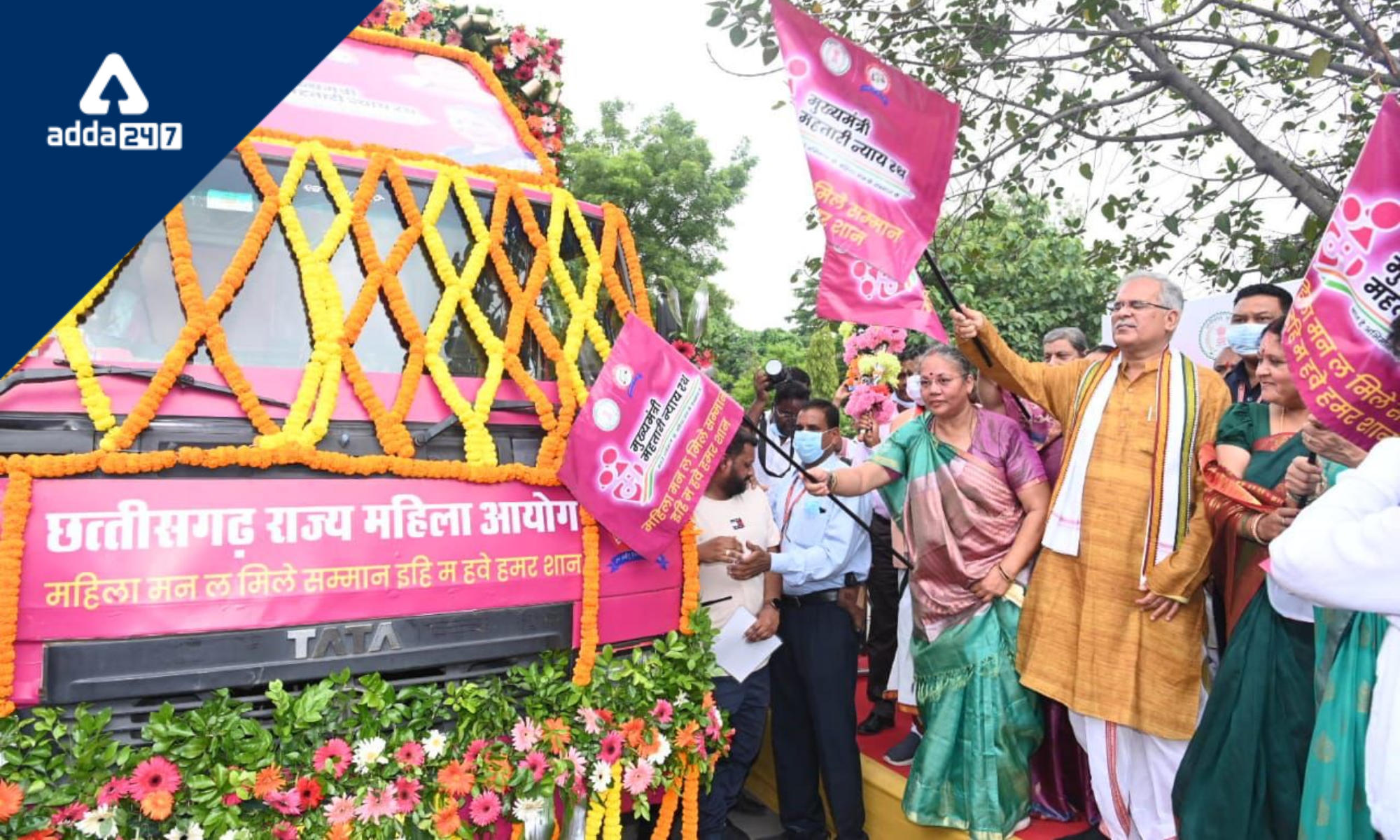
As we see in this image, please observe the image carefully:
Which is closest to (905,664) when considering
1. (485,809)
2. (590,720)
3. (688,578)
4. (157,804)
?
(688,578)

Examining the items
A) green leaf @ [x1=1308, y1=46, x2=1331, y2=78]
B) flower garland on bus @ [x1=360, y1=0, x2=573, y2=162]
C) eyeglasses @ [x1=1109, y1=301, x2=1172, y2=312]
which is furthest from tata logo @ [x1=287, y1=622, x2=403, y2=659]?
green leaf @ [x1=1308, y1=46, x2=1331, y2=78]

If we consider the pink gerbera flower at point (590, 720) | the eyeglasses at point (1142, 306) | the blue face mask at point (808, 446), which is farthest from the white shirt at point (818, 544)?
the eyeglasses at point (1142, 306)

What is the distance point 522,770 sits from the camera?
267cm

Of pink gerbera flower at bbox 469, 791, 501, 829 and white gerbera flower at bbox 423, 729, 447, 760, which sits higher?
white gerbera flower at bbox 423, 729, 447, 760

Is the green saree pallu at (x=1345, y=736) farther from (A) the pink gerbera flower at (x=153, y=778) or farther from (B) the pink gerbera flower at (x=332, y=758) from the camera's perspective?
(A) the pink gerbera flower at (x=153, y=778)

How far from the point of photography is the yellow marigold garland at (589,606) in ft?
9.36

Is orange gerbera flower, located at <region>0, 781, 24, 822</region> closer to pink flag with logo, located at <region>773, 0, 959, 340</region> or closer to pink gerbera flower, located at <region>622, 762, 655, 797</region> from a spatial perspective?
pink gerbera flower, located at <region>622, 762, 655, 797</region>

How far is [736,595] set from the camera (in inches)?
148

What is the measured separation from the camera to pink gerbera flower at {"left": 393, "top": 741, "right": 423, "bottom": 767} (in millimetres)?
2465

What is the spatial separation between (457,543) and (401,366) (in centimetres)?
78

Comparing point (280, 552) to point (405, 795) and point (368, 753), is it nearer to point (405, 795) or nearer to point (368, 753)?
point (368, 753)

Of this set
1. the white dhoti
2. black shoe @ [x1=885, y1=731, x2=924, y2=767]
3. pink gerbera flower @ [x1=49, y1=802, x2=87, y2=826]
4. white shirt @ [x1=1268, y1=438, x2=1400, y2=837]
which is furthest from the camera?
black shoe @ [x1=885, y1=731, x2=924, y2=767]

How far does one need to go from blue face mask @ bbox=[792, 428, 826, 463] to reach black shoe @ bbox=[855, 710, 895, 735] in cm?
156

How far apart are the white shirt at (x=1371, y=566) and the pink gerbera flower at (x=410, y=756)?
2.19 meters
